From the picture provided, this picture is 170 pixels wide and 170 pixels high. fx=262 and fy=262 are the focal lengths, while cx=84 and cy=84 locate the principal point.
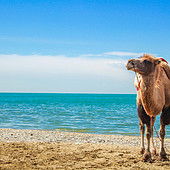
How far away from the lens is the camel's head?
6.44 meters

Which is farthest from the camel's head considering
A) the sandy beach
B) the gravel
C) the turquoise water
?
the turquoise water

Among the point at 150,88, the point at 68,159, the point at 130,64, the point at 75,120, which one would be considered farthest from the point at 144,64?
the point at 75,120

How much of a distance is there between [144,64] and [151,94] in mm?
772

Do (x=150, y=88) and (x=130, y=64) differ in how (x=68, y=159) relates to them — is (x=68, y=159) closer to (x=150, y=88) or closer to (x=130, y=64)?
(x=150, y=88)

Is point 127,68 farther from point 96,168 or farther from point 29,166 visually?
point 29,166

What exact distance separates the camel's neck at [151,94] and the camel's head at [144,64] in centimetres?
16

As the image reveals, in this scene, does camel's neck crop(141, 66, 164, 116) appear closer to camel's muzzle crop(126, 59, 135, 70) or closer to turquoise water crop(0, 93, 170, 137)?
camel's muzzle crop(126, 59, 135, 70)

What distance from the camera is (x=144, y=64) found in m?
6.59

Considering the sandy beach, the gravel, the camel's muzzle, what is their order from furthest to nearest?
the gravel < the sandy beach < the camel's muzzle

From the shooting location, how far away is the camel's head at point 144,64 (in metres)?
6.44

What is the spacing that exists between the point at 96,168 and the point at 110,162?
2.49 feet

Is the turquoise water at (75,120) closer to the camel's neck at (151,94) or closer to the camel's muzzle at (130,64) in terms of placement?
the camel's neck at (151,94)

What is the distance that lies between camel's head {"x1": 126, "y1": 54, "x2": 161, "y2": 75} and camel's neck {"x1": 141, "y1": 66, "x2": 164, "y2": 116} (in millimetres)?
156

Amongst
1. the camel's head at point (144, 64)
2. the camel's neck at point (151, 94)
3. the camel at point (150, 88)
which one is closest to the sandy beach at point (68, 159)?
the camel at point (150, 88)
